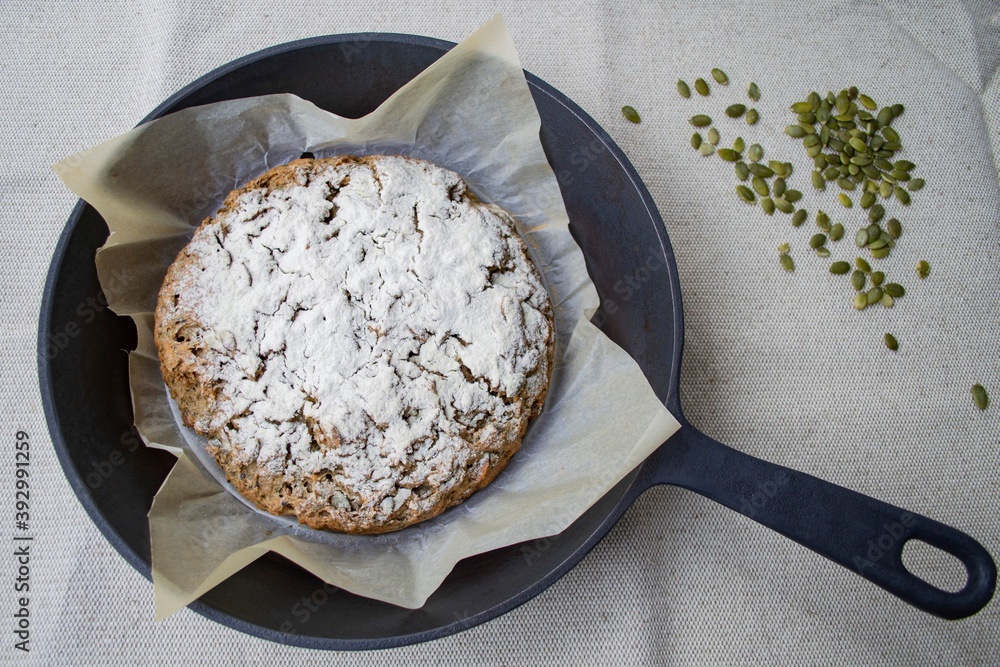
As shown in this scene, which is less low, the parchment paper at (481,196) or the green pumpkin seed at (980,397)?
the parchment paper at (481,196)

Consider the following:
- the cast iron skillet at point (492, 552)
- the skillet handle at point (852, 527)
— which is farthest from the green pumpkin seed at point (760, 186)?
the skillet handle at point (852, 527)

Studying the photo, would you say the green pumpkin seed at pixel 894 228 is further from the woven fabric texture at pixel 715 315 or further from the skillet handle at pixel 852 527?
the skillet handle at pixel 852 527

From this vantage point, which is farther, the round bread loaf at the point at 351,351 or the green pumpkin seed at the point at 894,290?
the green pumpkin seed at the point at 894,290

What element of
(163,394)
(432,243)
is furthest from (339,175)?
(163,394)

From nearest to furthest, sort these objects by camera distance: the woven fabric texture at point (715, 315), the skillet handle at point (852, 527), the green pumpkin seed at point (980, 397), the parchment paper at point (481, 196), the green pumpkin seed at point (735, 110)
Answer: the skillet handle at point (852, 527), the parchment paper at point (481, 196), the woven fabric texture at point (715, 315), the green pumpkin seed at point (980, 397), the green pumpkin seed at point (735, 110)

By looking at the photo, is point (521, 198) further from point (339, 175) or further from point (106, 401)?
point (106, 401)

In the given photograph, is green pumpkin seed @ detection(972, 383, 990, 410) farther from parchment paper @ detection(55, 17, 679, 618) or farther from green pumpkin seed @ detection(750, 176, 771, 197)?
parchment paper @ detection(55, 17, 679, 618)

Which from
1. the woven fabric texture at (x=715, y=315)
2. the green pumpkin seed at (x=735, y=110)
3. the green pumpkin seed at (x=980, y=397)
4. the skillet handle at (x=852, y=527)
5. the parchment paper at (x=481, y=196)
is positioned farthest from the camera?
the green pumpkin seed at (x=735, y=110)
